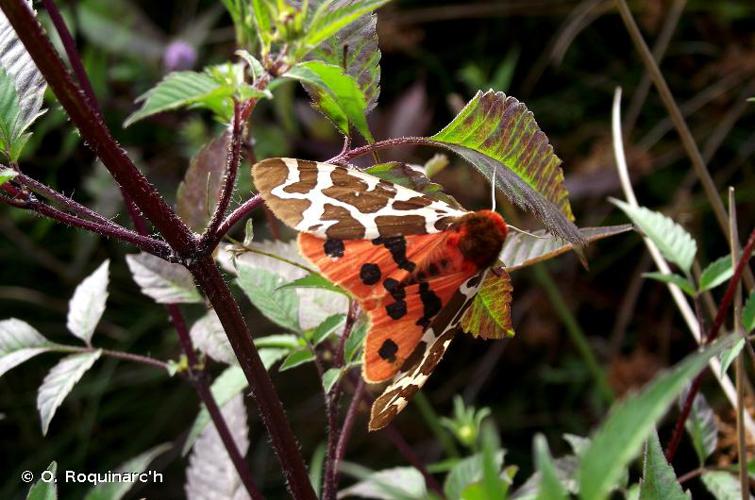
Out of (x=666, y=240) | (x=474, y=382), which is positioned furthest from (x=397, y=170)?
(x=474, y=382)

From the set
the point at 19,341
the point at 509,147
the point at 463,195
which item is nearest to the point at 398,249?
the point at 509,147

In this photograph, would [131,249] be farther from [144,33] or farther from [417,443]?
[417,443]

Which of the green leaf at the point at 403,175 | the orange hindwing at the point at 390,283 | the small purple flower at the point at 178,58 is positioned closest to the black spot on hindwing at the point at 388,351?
the orange hindwing at the point at 390,283

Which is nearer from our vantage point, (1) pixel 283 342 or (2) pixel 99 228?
(2) pixel 99 228

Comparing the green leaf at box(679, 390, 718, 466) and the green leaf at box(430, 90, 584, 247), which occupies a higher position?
the green leaf at box(430, 90, 584, 247)

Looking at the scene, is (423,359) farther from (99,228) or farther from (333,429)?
(99,228)

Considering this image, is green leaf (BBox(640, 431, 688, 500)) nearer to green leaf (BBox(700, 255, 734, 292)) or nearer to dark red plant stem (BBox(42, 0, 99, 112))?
green leaf (BBox(700, 255, 734, 292))

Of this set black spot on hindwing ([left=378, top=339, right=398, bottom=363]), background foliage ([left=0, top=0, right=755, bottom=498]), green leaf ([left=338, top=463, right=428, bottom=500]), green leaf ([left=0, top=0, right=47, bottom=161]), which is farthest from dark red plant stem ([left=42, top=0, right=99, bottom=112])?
background foliage ([left=0, top=0, right=755, bottom=498])
